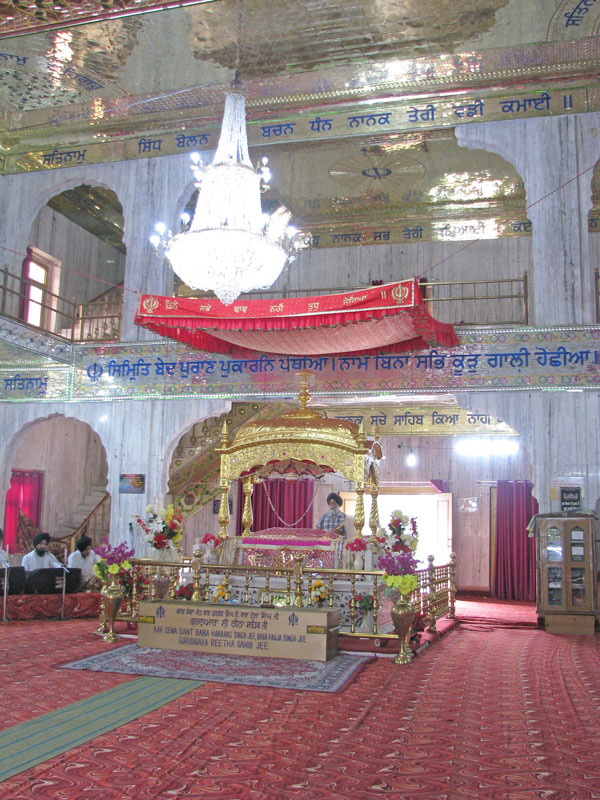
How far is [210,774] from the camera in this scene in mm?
3143

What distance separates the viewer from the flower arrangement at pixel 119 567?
6875mm

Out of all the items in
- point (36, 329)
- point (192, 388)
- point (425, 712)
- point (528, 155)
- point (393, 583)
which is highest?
point (528, 155)

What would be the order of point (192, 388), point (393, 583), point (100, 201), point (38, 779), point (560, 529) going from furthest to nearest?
point (100, 201) < point (192, 388) < point (560, 529) < point (393, 583) < point (38, 779)

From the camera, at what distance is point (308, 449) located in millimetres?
7699

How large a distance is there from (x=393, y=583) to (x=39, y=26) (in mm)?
4592

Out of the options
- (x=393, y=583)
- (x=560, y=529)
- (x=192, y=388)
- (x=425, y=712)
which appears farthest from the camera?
(x=192, y=388)

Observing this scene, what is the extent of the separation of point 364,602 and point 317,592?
0.47 meters

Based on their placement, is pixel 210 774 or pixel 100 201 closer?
pixel 210 774

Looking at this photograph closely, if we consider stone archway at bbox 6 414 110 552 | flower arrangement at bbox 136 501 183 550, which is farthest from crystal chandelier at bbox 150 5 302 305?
stone archway at bbox 6 414 110 552

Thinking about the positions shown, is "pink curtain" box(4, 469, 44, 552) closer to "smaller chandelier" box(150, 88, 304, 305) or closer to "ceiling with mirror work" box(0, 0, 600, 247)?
"ceiling with mirror work" box(0, 0, 600, 247)

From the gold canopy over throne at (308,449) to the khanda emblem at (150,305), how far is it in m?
1.59

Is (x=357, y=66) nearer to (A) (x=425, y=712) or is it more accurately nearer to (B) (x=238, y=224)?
(B) (x=238, y=224)

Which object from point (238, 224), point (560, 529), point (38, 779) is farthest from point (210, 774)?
point (560, 529)

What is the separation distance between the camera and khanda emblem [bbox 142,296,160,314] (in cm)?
820
